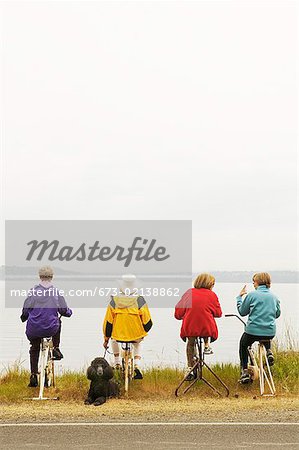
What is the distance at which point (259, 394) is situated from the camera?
11953 mm

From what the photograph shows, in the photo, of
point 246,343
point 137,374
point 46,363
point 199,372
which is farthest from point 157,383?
point 46,363

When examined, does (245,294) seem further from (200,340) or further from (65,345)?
(65,345)

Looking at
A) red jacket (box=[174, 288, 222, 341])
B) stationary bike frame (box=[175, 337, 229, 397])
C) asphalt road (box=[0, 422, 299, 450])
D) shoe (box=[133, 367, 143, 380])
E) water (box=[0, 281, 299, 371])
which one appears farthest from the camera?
water (box=[0, 281, 299, 371])

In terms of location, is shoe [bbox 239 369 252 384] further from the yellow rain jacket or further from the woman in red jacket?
the yellow rain jacket

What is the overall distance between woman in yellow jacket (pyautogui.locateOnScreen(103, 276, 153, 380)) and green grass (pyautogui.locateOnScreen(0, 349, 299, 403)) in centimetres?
78

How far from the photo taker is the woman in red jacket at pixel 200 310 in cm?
1195

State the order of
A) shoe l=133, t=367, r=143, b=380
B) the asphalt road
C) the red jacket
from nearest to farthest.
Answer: the asphalt road, the red jacket, shoe l=133, t=367, r=143, b=380

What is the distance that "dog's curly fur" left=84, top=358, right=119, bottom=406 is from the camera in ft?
37.1

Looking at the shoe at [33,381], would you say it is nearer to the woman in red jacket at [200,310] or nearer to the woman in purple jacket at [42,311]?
the woman in purple jacket at [42,311]

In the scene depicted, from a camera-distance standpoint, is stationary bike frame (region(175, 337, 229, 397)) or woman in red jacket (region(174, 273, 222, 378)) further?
woman in red jacket (region(174, 273, 222, 378))

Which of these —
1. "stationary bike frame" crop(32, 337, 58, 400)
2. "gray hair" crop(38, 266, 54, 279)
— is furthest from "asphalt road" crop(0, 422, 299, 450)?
"gray hair" crop(38, 266, 54, 279)

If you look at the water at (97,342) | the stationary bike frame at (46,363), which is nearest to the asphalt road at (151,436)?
the stationary bike frame at (46,363)

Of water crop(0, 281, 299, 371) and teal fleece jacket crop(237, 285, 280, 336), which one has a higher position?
teal fleece jacket crop(237, 285, 280, 336)

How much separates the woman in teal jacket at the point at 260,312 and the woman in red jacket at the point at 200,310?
1.53 ft
